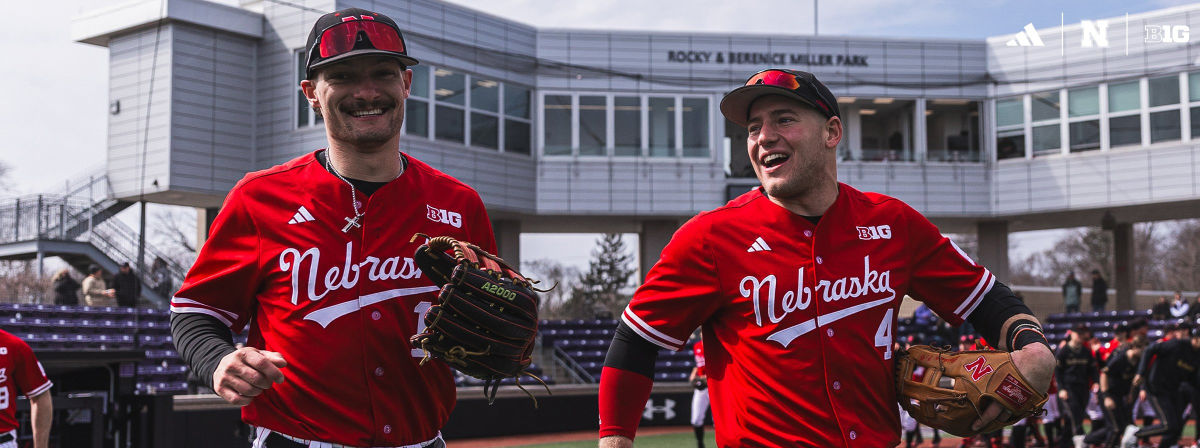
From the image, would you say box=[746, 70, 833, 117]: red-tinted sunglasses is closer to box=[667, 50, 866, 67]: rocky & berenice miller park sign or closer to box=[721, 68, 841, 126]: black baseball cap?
box=[721, 68, 841, 126]: black baseball cap

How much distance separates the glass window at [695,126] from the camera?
31.8m

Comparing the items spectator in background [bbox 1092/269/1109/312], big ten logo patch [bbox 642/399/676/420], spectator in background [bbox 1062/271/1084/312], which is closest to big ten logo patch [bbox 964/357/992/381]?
big ten logo patch [bbox 642/399/676/420]

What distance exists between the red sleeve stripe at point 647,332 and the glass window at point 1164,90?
98.2 feet

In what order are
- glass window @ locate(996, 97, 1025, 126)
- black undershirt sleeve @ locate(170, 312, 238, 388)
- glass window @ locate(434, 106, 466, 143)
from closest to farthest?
black undershirt sleeve @ locate(170, 312, 238, 388) < glass window @ locate(434, 106, 466, 143) < glass window @ locate(996, 97, 1025, 126)

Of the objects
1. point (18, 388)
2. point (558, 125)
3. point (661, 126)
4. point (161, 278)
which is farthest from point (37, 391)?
point (661, 126)

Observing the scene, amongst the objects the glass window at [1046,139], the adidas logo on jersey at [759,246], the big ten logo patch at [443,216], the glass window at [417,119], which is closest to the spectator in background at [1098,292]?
the glass window at [1046,139]

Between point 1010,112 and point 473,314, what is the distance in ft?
103

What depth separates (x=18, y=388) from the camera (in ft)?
23.1

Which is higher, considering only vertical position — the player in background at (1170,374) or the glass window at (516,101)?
the glass window at (516,101)

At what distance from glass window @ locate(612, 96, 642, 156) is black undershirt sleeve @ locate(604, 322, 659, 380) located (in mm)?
27764

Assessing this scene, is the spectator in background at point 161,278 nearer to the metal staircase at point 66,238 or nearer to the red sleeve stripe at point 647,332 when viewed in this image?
the metal staircase at point 66,238

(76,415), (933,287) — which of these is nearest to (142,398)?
(76,415)

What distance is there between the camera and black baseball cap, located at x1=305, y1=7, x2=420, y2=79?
11.4ft

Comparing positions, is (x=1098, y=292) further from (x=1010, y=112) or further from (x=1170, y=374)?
(x=1170, y=374)
